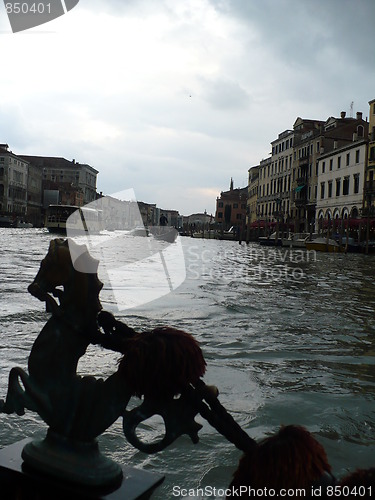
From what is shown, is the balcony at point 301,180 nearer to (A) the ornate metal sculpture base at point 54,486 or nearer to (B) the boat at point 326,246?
(B) the boat at point 326,246

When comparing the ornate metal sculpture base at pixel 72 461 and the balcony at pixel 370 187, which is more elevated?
the balcony at pixel 370 187

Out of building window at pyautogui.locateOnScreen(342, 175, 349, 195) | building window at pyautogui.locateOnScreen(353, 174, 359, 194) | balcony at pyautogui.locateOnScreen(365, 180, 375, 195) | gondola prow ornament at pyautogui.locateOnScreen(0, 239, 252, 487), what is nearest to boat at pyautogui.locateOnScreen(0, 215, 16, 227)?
building window at pyautogui.locateOnScreen(342, 175, 349, 195)

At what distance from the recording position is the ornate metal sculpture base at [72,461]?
1.16m

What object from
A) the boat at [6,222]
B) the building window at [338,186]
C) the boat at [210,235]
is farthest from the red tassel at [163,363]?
the boat at [210,235]

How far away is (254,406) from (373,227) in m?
38.8

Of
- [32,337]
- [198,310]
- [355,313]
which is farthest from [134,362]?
[355,313]

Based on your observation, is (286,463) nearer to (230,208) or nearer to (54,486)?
(54,486)

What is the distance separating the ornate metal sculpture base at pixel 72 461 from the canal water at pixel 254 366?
0.49m

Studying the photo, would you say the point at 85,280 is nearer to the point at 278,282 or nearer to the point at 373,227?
the point at 278,282

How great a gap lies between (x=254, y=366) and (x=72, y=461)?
2373 millimetres

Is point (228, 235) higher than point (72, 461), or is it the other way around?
point (228, 235)

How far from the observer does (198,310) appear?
5723mm

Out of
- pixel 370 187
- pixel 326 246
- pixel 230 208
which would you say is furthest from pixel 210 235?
pixel 326 246

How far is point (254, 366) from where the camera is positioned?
343cm
